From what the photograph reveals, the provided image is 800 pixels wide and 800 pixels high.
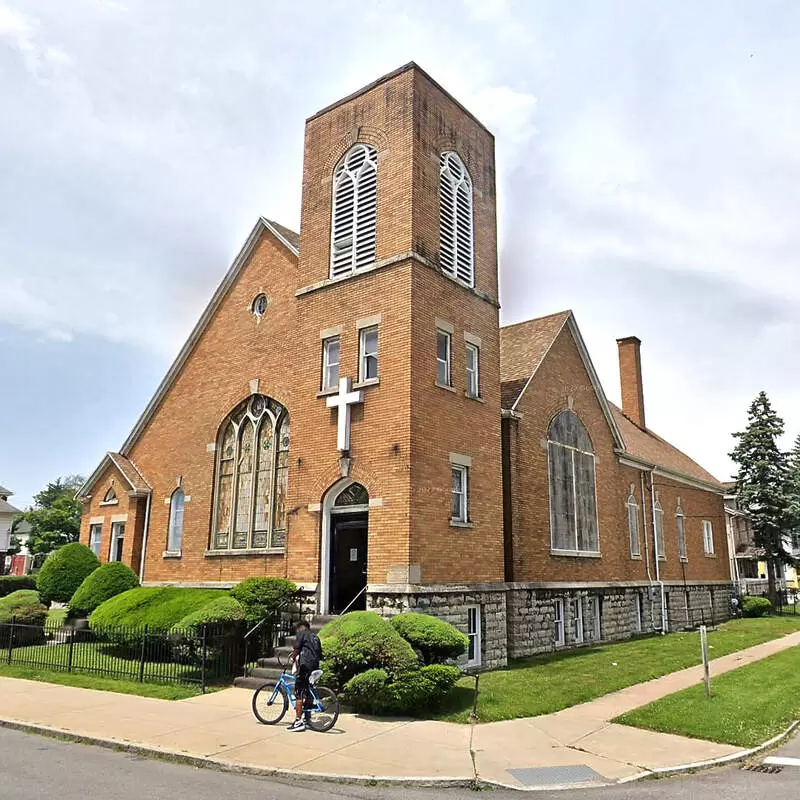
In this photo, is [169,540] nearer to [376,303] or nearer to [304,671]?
[376,303]

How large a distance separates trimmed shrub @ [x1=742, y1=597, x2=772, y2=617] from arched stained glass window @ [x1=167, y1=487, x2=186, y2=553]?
28.7 m

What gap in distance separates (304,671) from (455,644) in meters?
3.26

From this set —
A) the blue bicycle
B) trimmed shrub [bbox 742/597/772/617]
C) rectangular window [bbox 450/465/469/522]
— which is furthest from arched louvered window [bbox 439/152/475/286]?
trimmed shrub [bbox 742/597/772/617]

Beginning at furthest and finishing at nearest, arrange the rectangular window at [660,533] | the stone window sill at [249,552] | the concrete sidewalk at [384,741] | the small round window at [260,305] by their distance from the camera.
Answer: the rectangular window at [660,533] < the small round window at [260,305] < the stone window sill at [249,552] < the concrete sidewalk at [384,741]

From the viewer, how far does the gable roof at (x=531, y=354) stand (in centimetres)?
2181

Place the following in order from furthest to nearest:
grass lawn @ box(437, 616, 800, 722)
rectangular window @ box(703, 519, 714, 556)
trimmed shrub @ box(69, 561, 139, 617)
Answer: rectangular window @ box(703, 519, 714, 556)
trimmed shrub @ box(69, 561, 139, 617)
grass lawn @ box(437, 616, 800, 722)

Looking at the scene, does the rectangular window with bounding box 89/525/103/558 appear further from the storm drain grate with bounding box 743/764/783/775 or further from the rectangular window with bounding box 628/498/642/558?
the storm drain grate with bounding box 743/764/783/775

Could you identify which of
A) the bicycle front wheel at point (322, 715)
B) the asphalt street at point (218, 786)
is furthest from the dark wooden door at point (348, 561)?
the asphalt street at point (218, 786)

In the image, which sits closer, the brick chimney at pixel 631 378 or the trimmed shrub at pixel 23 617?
the trimmed shrub at pixel 23 617

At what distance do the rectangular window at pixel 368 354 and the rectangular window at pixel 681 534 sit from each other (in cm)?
2078

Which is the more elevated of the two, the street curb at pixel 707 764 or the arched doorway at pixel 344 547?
the arched doorway at pixel 344 547

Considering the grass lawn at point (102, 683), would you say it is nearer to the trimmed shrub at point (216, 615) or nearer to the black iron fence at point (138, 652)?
the black iron fence at point (138, 652)

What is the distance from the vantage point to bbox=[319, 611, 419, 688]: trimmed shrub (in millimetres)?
12305

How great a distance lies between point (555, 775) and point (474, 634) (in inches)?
312
